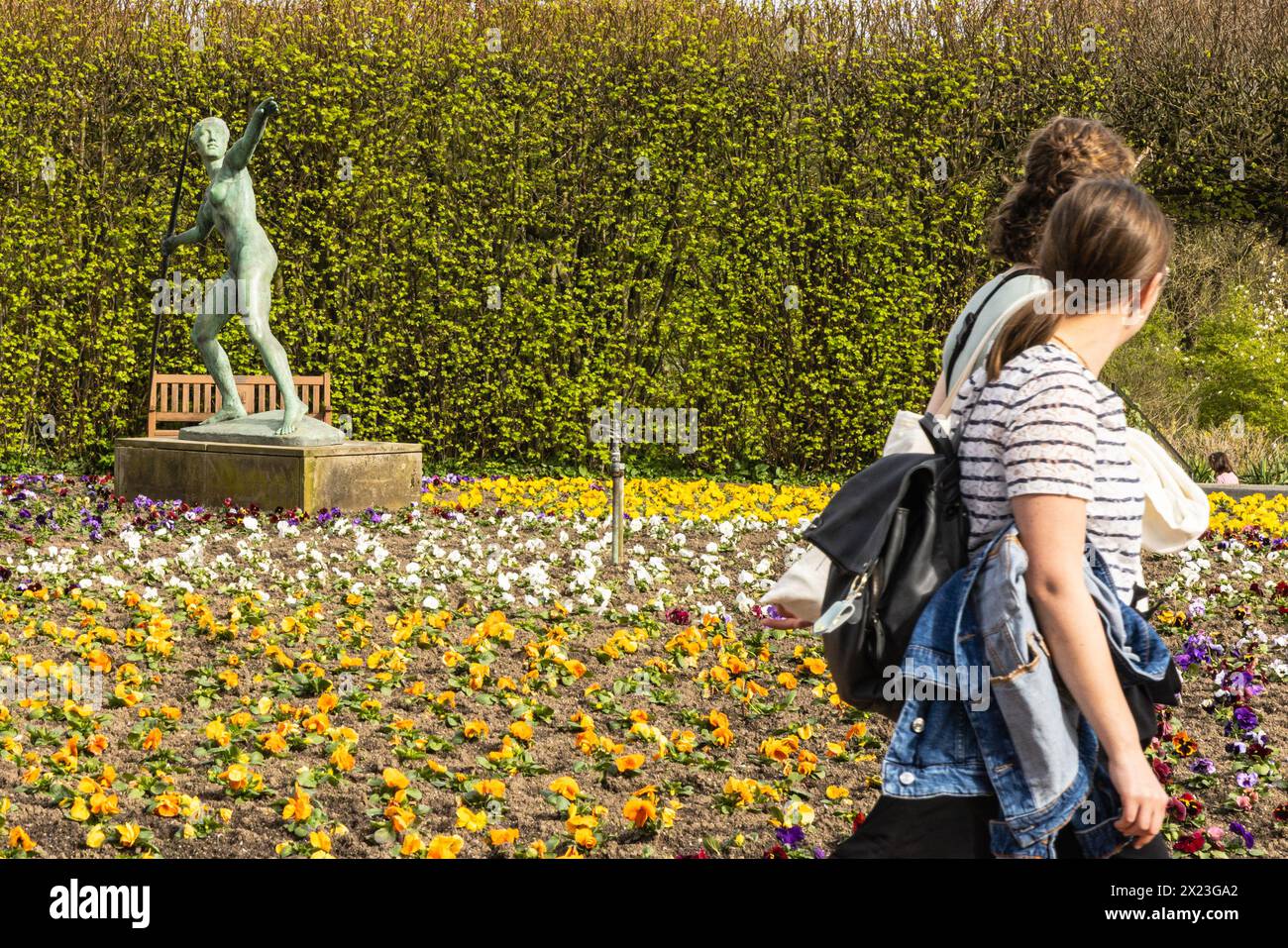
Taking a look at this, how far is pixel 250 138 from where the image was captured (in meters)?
7.56

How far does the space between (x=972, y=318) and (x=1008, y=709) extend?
898 mm

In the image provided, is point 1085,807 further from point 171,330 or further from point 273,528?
point 171,330

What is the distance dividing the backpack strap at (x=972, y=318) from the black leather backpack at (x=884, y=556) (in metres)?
0.58

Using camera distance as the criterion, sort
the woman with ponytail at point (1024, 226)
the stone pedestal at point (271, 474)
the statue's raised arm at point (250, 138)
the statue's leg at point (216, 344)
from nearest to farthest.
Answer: the woman with ponytail at point (1024, 226) < the statue's raised arm at point (250, 138) < the stone pedestal at point (271, 474) < the statue's leg at point (216, 344)

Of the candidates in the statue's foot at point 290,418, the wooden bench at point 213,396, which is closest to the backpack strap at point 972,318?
the statue's foot at point 290,418

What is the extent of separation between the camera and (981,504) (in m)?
1.75

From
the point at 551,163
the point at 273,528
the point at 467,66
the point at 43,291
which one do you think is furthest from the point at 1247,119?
the point at 43,291

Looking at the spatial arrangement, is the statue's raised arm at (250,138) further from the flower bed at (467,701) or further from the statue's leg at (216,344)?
the flower bed at (467,701)

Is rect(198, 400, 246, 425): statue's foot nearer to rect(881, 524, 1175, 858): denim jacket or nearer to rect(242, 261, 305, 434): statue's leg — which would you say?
rect(242, 261, 305, 434): statue's leg

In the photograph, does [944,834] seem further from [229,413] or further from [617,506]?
[229,413]

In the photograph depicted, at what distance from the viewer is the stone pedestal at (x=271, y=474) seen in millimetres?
7605

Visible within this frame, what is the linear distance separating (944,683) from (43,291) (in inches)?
413

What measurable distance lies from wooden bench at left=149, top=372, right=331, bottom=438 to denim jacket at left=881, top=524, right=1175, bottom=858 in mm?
8192

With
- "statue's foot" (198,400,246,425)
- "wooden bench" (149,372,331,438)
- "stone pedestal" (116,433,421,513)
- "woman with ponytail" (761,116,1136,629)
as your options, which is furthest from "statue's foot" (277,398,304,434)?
"woman with ponytail" (761,116,1136,629)
